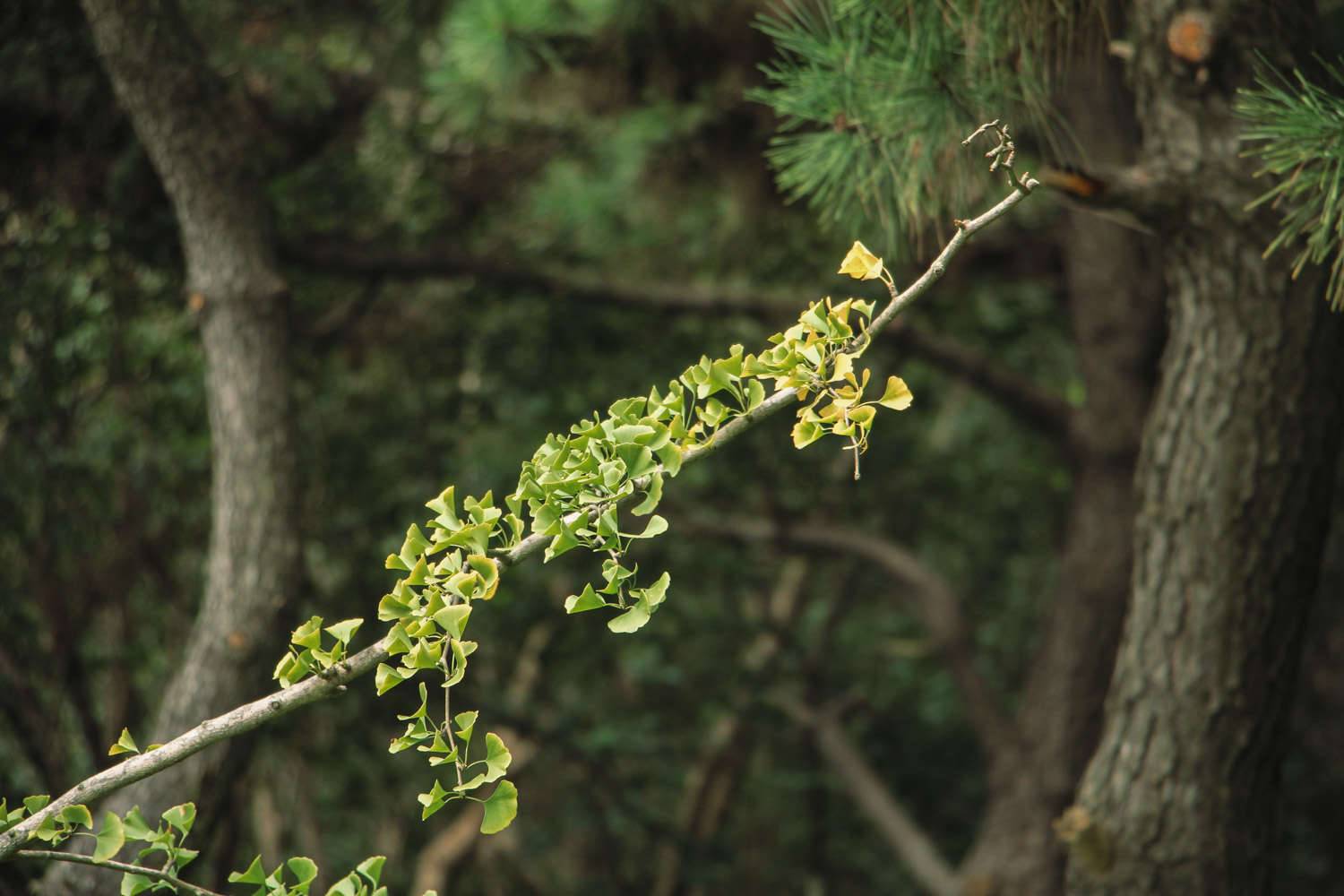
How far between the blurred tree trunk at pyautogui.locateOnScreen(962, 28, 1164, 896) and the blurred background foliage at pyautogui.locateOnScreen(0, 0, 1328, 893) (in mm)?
387

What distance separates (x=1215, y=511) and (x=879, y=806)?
2.28 m

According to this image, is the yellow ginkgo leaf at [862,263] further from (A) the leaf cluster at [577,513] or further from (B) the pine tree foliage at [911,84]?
(B) the pine tree foliage at [911,84]

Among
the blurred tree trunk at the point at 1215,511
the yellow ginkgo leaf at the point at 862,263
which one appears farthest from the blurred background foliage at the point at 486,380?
the yellow ginkgo leaf at the point at 862,263

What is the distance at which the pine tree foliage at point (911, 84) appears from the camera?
60.7 inches

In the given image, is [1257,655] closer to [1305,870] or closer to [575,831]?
[575,831]

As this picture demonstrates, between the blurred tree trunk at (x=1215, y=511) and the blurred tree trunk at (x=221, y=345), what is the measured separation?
1.31 metres

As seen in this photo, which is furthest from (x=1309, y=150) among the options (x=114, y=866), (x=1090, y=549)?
(x=1090, y=549)

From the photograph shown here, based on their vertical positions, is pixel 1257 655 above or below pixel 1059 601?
below

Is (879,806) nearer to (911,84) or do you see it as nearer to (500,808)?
(911,84)

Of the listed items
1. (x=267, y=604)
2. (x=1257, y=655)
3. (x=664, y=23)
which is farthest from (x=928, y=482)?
(x=267, y=604)

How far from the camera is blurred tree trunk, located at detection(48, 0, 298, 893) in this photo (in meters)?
1.79

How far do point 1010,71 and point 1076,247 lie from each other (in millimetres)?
1220

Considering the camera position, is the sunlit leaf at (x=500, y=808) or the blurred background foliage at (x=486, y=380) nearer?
the sunlit leaf at (x=500, y=808)

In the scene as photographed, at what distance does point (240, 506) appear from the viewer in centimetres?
188
